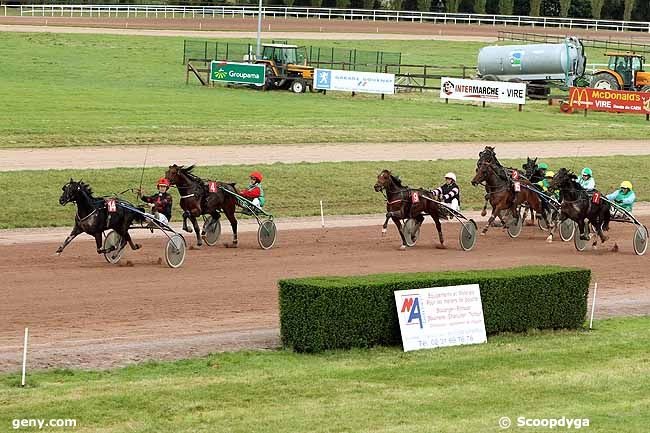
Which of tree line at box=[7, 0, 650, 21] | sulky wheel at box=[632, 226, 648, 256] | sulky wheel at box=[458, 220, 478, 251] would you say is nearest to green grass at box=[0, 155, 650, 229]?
sulky wheel at box=[458, 220, 478, 251]

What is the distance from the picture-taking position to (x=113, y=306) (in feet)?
54.8

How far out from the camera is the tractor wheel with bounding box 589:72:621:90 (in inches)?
2133

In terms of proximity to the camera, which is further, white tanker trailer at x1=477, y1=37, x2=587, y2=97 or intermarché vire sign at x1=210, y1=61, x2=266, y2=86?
white tanker trailer at x1=477, y1=37, x2=587, y2=97

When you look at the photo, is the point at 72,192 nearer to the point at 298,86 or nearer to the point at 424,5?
the point at 298,86

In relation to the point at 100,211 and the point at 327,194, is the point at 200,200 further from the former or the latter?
the point at 327,194

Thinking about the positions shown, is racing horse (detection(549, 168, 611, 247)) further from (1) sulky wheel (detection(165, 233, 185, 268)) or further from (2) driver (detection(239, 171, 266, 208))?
(1) sulky wheel (detection(165, 233, 185, 268))

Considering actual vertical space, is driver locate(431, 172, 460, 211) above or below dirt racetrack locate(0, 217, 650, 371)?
above

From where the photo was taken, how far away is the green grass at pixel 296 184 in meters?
25.9

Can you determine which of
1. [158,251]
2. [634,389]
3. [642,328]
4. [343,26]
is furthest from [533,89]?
[634,389]

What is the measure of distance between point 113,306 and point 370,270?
5.37 m

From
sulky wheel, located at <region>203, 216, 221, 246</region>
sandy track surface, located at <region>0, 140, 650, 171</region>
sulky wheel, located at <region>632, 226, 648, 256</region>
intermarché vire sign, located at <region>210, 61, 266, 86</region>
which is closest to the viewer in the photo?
sulky wheel, located at <region>203, 216, 221, 246</region>

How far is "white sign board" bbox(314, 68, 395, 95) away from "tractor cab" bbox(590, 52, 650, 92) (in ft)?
30.7

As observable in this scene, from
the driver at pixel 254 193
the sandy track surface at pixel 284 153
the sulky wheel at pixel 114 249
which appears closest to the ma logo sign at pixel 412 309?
the sulky wheel at pixel 114 249

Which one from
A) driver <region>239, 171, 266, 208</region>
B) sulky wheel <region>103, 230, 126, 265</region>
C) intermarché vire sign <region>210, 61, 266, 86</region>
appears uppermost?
driver <region>239, 171, 266, 208</region>
